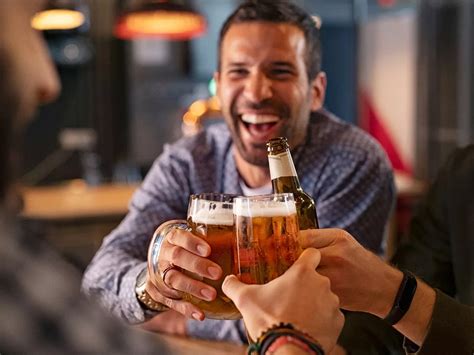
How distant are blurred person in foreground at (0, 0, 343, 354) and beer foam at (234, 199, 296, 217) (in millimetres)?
335

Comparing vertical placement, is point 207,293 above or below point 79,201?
above

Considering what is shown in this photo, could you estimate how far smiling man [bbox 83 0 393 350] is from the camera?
1.61 meters

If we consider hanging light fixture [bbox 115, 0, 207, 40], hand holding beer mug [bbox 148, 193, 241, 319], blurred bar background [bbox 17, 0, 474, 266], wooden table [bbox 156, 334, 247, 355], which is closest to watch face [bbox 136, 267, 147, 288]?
wooden table [bbox 156, 334, 247, 355]

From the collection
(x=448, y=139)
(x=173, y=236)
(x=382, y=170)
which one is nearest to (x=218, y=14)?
(x=448, y=139)

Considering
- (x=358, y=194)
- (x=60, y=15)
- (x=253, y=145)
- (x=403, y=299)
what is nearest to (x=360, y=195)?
→ (x=358, y=194)

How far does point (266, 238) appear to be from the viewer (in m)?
1.00

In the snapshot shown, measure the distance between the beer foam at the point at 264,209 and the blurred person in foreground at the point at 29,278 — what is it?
335mm

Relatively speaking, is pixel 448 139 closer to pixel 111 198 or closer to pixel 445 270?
pixel 111 198

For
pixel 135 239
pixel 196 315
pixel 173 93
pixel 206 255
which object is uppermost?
pixel 206 255

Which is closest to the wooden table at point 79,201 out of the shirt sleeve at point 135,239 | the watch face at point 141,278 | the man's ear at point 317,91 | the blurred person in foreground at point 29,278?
the shirt sleeve at point 135,239

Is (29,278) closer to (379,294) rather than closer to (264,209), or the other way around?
(264,209)

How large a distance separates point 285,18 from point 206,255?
769 mm

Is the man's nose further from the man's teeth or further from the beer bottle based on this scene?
the beer bottle

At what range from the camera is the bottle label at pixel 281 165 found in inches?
43.8
